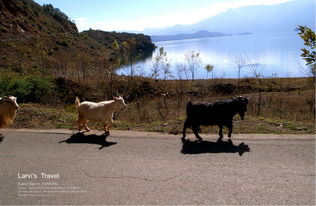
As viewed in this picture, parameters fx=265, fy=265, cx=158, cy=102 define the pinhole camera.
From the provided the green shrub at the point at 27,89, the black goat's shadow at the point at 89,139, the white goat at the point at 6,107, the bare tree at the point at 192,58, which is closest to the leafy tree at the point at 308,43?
the black goat's shadow at the point at 89,139

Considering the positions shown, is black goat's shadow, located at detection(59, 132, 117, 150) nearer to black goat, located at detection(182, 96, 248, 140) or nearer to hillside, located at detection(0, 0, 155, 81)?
black goat, located at detection(182, 96, 248, 140)

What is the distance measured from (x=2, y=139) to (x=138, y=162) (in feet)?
12.1

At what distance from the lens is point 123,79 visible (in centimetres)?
1877

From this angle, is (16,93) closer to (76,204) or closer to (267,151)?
(76,204)

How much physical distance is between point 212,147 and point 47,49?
23417 millimetres

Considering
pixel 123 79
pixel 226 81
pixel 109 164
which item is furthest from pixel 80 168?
pixel 226 81

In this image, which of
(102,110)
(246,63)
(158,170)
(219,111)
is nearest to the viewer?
(158,170)

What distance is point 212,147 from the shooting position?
216 inches

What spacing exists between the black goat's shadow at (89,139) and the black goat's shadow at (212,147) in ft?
5.49

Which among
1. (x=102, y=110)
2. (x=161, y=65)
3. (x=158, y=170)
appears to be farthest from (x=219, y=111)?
(x=161, y=65)

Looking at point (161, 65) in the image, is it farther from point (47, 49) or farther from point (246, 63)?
point (47, 49)

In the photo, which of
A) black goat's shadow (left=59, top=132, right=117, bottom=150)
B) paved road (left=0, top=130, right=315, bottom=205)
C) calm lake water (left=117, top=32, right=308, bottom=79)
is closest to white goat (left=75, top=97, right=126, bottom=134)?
black goat's shadow (left=59, top=132, right=117, bottom=150)

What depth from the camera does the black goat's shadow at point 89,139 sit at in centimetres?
598

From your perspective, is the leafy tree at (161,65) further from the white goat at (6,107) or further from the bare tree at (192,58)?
the white goat at (6,107)
